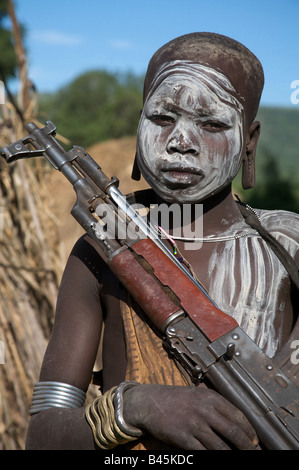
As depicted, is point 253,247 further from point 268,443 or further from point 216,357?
point 268,443

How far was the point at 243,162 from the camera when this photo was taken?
7.86 ft

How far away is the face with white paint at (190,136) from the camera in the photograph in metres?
2.12

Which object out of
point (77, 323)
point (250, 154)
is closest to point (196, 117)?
point (250, 154)

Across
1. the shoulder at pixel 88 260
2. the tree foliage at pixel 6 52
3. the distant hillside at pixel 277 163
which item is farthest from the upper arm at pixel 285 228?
the tree foliage at pixel 6 52

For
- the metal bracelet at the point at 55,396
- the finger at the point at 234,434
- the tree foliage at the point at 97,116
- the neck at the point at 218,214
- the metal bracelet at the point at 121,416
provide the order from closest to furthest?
1. the finger at the point at 234,434
2. the metal bracelet at the point at 121,416
3. the metal bracelet at the point at 55,396
4. the neck at the point at 218,214
5. the tree foliage at the point at 97,116

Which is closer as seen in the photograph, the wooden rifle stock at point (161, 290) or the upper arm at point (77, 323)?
the wooden rifle stock at point (161, 290)

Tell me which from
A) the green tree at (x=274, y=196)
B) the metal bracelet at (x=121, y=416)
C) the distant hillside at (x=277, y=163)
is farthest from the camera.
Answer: the distant hillside at (x=277, y=163)

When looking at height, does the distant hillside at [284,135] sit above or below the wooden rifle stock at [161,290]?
above

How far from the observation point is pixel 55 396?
87.7 inches

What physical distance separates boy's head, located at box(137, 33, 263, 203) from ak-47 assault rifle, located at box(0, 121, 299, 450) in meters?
0.18

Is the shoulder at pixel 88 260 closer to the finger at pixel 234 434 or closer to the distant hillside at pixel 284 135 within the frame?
the finger at pixel 234 434

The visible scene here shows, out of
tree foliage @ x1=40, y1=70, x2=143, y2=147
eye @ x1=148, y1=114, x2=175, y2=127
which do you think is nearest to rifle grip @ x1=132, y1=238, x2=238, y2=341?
eye @ x1=148, y1=114, x2=175, y2=127

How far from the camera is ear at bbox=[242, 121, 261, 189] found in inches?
93.3

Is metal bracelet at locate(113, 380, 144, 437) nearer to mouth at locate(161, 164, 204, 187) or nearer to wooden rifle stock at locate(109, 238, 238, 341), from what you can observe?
wooden rifle stock at locate(109, 238, 238, 341)
